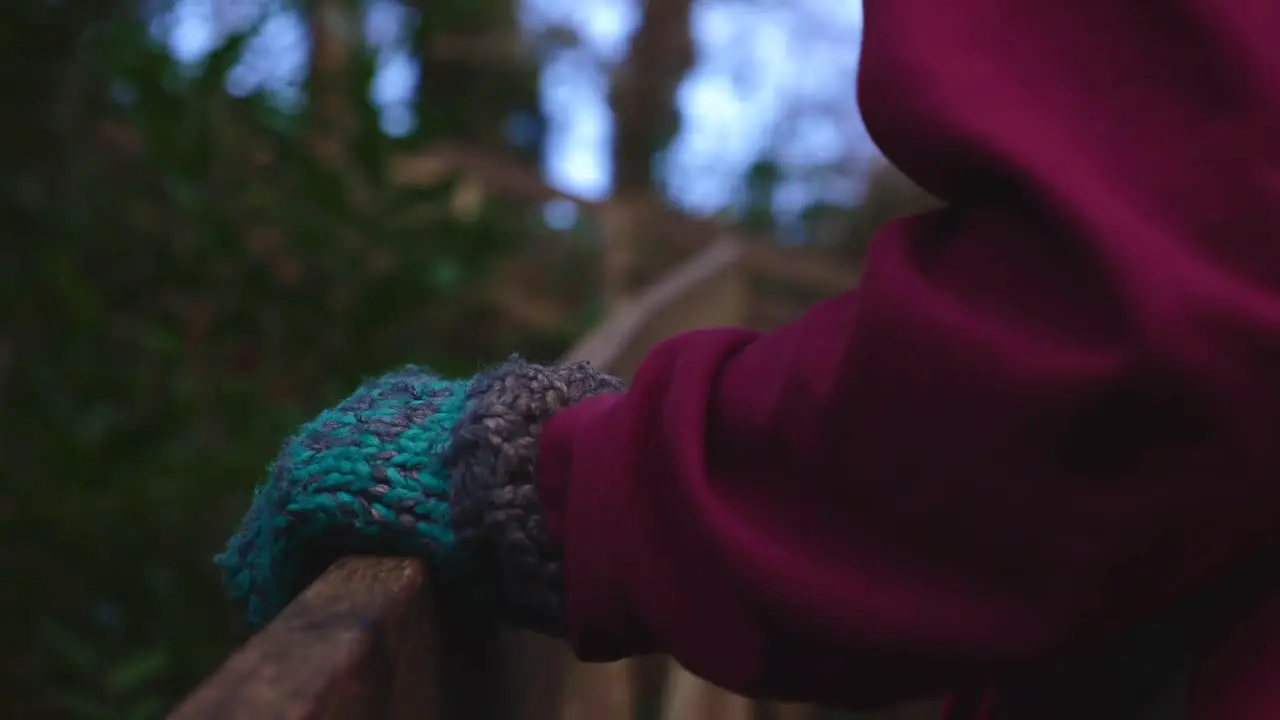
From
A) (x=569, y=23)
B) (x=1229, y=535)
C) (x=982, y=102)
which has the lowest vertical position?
(x=569, y=23)

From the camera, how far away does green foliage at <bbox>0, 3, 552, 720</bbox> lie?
200 centimetres

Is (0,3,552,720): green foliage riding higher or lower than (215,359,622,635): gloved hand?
lower

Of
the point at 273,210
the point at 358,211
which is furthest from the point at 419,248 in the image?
the point at 273,210

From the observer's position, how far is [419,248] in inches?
98.0

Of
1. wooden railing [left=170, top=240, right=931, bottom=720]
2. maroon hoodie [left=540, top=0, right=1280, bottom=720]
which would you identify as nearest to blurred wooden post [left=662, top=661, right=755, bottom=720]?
wooden railing [left=170, top=240, right=931, bottom=720]

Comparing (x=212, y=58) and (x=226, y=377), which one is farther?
(x=226, y=377)

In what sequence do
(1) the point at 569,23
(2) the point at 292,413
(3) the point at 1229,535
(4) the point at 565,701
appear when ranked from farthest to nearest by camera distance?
(1) the point at 569,23 < (2) the point at 292,413 < (4) the point at 565,701 < (3) the point at 1229,535

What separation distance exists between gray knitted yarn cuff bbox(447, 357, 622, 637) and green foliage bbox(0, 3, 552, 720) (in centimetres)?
133

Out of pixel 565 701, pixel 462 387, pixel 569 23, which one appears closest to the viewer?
pixel 462 387

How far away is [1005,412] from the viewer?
588 millimetres

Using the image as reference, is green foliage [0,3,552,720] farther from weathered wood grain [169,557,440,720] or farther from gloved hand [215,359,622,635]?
weathered wood grain [169,557,440,720]

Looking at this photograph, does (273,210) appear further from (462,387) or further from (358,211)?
(462,387)

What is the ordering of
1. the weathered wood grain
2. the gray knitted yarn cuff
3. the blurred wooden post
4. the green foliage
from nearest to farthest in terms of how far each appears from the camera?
the weathered wood grain
the gray knitted yarn cuff
the blurred wooden post
the green foliage

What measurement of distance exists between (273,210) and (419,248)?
0.98 feet
